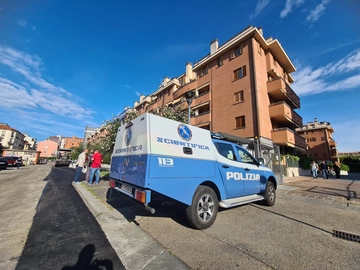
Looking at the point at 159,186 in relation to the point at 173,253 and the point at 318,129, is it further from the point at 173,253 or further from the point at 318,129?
the point at 318,129

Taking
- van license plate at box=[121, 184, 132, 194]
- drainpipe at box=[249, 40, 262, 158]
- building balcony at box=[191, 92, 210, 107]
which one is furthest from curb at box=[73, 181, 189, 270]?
building balcony at box=[191, 92, 210, 107]

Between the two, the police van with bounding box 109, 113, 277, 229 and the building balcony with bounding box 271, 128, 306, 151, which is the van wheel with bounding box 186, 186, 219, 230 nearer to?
the police van with bounding box 109, 113, 277, 229

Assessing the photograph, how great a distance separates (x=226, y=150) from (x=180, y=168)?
73.0 inches

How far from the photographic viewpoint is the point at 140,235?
3156mm

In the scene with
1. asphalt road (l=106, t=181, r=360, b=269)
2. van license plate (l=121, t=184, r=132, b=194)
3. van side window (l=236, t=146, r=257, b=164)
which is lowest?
asphalt road (l=106, t=181, r=360, b=269)

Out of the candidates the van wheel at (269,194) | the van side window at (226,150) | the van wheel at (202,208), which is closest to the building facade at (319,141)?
the van wheel at (269,194)

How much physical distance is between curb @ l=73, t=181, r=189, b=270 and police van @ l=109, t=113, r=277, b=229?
1.89 feet

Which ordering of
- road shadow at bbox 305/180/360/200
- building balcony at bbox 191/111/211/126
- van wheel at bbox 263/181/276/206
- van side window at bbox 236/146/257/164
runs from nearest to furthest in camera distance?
1. van side window at bbox 236/146/257/164
2. van wheel at bbox 263/181/276/206
3. road shadow at bbox 305/180/360/200
4. building balcony at bbox 191/111/211/126

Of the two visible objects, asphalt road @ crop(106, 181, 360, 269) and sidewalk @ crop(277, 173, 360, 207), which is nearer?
asphalt road @ crop(106, 181, 360, 269)

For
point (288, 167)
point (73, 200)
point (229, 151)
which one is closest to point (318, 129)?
point (288, 167)

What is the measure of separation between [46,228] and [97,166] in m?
5.19

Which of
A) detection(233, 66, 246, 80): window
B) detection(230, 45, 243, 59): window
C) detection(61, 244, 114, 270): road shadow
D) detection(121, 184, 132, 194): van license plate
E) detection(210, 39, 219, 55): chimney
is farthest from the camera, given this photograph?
detection(210, 39, 219, 55): chimney

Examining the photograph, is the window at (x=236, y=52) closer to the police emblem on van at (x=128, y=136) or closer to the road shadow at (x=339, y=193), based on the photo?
the road shadow at (x=339, y=193)

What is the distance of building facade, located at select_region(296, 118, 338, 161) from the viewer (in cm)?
4488
